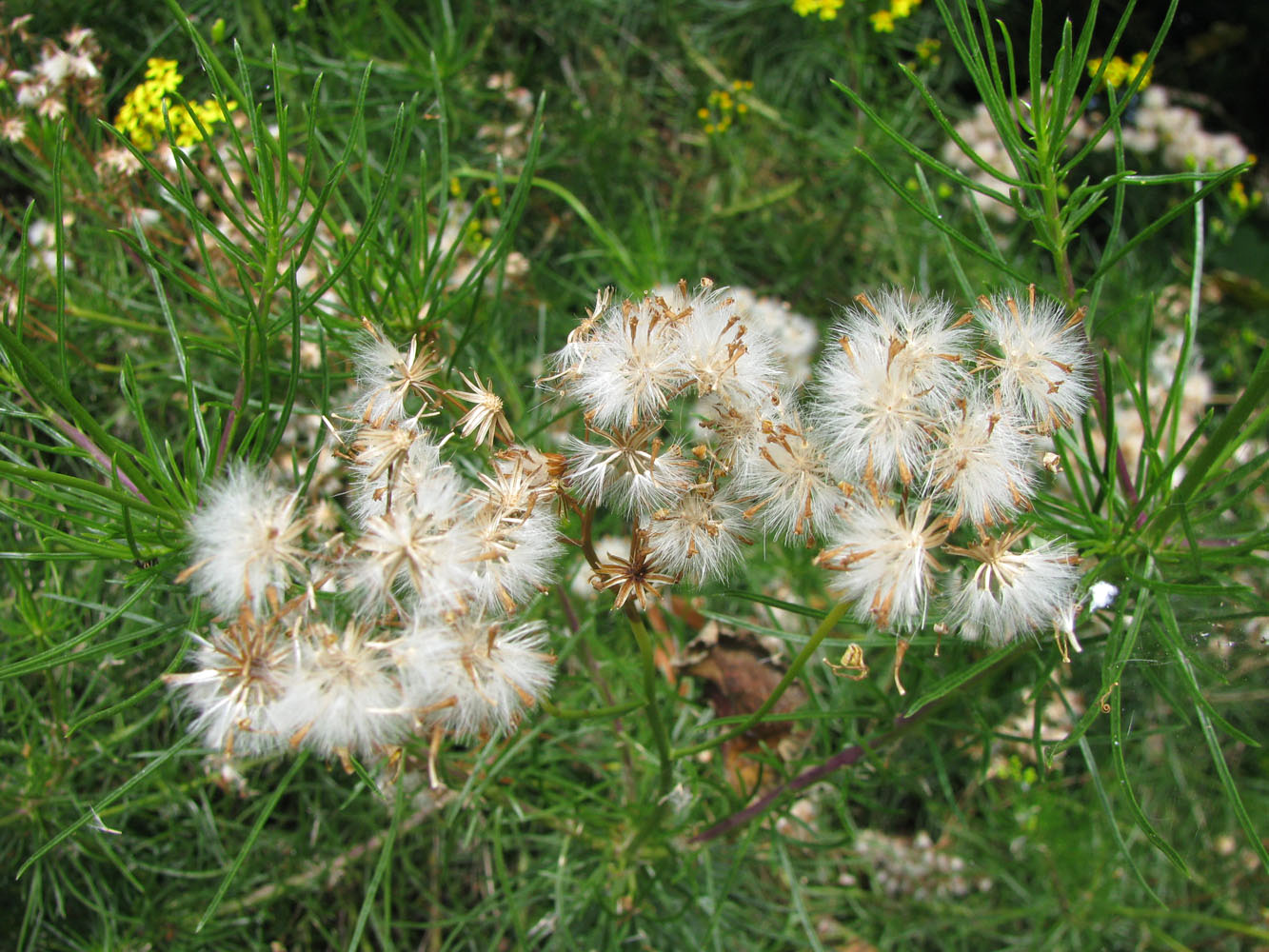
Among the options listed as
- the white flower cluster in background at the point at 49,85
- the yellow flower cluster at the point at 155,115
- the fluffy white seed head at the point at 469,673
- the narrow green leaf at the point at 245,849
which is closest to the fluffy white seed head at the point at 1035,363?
the fluffy white seed head at the point at 469,673

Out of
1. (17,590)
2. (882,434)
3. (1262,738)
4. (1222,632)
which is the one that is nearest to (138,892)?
(17,590)

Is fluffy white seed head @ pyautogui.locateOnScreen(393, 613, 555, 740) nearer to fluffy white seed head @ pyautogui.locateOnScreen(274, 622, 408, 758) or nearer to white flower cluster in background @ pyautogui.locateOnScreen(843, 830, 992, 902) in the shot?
fluffy white seed head @ pyautogui.locateOnScreen(274, 622, 408, 758)

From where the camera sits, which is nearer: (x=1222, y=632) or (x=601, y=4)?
(x=1222, y=632)

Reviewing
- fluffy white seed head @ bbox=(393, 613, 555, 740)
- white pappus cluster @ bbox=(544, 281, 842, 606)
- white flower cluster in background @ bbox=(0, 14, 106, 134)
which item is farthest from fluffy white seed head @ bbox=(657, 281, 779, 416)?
white flower cluster in background @ bbox=(0, 14, 106, 134)

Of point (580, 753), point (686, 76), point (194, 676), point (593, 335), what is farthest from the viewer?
point (686, 76)

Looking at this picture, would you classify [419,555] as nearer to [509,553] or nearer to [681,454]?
[509,553]

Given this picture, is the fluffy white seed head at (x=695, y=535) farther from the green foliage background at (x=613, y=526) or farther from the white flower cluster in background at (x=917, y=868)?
the white flower cluster in background at (x=917, y=868)

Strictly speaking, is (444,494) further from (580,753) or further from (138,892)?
(138,892)

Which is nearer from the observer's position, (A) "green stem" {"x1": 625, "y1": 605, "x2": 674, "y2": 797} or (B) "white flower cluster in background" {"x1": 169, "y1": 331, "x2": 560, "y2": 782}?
(B) "white flower cluster in background" {"x1": 169, "y1": 331, "x2": 560, "y2": 782}
